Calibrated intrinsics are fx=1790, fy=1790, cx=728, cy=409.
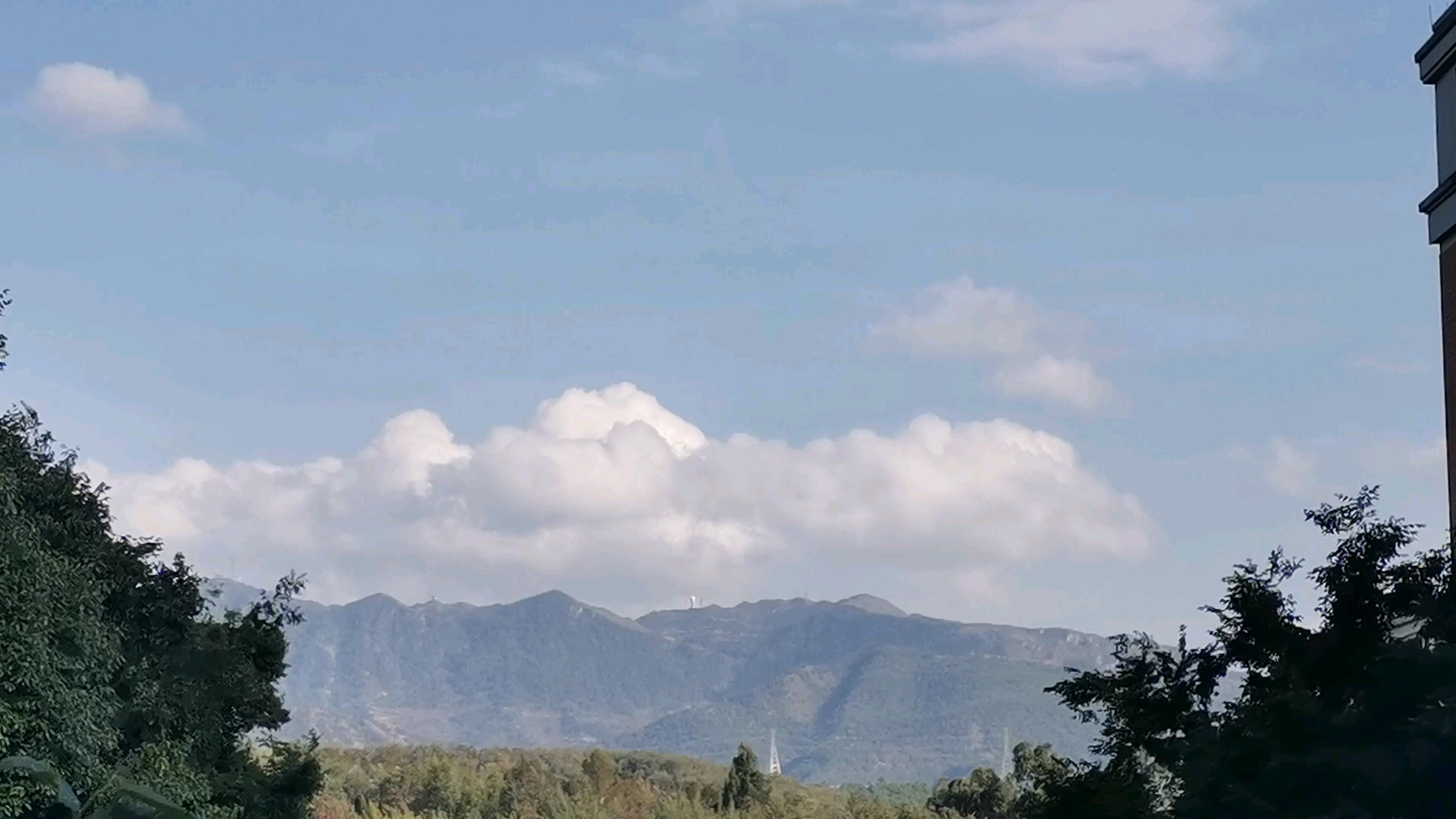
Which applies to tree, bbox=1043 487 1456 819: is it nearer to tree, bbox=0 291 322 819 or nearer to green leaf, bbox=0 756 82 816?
tree, bbox=0 291 322 819

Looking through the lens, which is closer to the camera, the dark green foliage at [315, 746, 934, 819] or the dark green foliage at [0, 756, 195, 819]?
the dark green foliage at [0, 756, 195, 819]

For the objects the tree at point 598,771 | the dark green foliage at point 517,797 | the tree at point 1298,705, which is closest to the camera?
the tree at point 1298,705

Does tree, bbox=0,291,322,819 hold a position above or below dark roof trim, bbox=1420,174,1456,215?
below

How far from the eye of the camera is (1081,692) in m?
23.7

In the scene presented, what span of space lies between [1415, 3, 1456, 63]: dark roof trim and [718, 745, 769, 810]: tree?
78.1 metres

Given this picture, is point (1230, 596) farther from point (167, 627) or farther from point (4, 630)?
point (167, 627)

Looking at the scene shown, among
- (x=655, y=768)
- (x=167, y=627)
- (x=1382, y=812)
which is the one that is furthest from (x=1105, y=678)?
(x=655, y=768)

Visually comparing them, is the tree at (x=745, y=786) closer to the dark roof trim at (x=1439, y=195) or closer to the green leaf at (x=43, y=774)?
the dark roof trim at (x=1439, y=195)

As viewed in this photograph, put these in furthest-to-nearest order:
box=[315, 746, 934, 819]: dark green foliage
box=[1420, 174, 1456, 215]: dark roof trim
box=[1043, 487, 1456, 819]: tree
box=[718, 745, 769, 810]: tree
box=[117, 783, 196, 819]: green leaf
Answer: box=[718, 745, 769, 810]: tree, box=[315, 746, 934, 819]: dark green foliage, box=[1420, 174, 1456, 215]: dark roof trim, box=[1043, 487, 1456, 819]: tree, box=[117, 783, 196, 819]: green leaf

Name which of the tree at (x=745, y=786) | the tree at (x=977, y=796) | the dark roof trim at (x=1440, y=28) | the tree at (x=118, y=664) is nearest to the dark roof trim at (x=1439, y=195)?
the dark roof trim at (x=1440, y=28)

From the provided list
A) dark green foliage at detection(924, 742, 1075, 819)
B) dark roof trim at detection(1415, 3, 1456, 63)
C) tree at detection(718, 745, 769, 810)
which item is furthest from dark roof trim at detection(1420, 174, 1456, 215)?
tree at detection(718, 745, 769, 810)

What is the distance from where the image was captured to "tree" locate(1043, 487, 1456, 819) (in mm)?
17109

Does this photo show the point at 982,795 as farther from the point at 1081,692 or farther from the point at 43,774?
the point at 43,774

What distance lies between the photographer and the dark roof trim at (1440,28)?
23.1 meters
